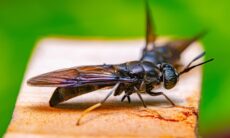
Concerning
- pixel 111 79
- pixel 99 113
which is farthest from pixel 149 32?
pixel 99 113

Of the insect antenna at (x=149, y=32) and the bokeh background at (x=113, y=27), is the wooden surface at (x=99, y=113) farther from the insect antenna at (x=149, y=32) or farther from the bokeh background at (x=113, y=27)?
A: the bokeh background at (x=113, y=27)

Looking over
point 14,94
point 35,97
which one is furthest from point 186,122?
point 14,94

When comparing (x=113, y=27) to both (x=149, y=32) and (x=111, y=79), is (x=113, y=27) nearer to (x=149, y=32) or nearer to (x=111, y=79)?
(x=149, y=32)

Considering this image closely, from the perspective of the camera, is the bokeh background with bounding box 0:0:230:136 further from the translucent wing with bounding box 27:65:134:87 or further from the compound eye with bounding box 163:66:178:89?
the translucent wing with bounding box 27:65:134:87

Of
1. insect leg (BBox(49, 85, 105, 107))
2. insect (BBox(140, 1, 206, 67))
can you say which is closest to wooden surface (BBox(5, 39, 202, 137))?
insect leg (BBox(49, 85, 105, 107))

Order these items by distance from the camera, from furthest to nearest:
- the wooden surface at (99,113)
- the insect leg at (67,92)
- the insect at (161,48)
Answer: the insect at (161,48), the insect leg at (67,92), the wooden surface at (99,113)

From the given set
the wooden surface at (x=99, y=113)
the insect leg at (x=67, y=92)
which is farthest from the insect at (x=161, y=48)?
the insect leg at (x=67, y=92)

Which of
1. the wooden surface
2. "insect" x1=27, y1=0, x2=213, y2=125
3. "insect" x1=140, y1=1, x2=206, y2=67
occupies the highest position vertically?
"insect" x1=140, y1=1, x2=206, y2=67

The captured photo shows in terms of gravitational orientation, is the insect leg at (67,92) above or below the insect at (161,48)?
below

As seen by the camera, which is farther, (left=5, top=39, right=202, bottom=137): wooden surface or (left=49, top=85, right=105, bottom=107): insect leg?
(left=49, top=85, right=105, bottom=107): insect leg
